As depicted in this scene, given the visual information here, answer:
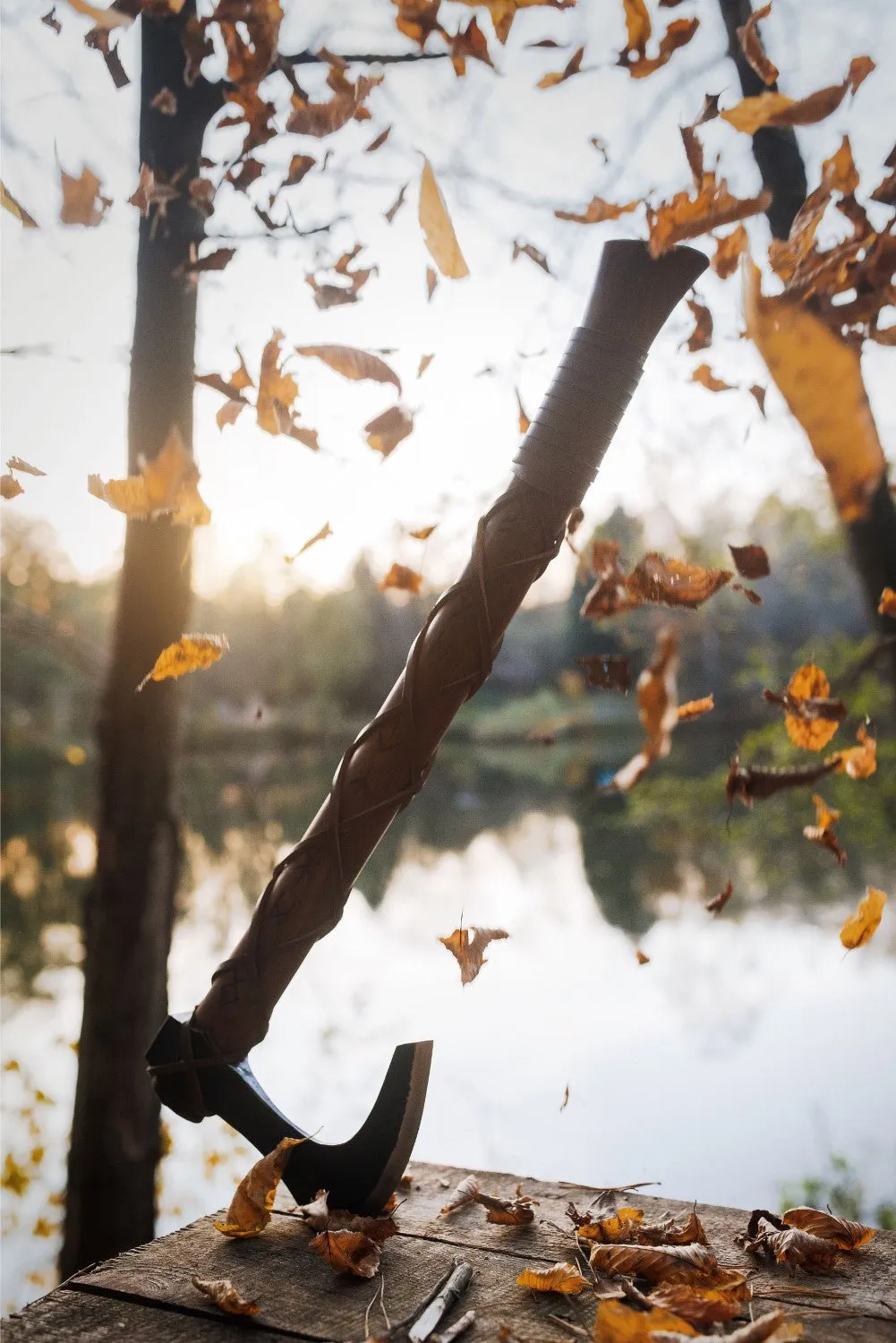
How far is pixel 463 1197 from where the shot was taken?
1.45 metres

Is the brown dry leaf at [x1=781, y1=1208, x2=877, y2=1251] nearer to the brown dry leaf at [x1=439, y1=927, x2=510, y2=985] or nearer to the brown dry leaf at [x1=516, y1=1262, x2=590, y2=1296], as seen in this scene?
the brown dry leaf at [x1=516, y1=1262, x2=590, y2=1296]

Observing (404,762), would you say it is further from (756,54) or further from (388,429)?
(756,54)

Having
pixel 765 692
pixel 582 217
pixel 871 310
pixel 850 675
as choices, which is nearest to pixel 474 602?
pixel 765 692

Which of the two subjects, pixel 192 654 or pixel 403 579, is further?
pixel 403 579

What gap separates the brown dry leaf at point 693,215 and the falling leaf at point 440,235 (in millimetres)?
312

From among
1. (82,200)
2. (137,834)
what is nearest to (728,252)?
(82,200)

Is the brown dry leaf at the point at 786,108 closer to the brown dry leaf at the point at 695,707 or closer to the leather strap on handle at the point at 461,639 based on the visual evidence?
the leather strap on handle at the point at 461,639

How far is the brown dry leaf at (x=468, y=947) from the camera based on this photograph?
156cm

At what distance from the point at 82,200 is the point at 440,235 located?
2.85 ft

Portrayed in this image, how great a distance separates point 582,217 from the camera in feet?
6.73

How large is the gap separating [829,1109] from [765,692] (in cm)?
432

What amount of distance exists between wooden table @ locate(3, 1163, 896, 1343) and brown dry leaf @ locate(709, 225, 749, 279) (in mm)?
1575

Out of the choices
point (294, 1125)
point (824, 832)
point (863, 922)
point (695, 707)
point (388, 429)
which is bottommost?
point (294, 1125)

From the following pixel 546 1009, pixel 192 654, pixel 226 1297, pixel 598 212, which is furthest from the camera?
pixel 546 1009
